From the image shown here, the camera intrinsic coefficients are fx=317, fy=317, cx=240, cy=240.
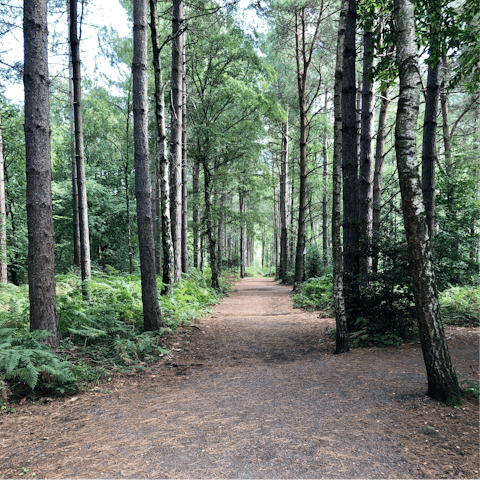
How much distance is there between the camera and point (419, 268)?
3287 mm

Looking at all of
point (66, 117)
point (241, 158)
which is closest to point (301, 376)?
point (241, 158)

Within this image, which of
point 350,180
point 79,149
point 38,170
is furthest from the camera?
point 79,149

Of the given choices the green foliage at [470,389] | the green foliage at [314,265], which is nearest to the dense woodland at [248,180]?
the green foliage at [470,389]

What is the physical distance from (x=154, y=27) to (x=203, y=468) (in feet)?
28.5

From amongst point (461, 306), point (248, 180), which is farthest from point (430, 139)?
point (248, 180)

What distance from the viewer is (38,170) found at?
4570 millimetres

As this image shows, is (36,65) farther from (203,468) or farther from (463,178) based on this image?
(463,178)

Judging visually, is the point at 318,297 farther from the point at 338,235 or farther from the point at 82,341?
the point at 82,341

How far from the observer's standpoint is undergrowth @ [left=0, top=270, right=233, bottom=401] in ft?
13.0

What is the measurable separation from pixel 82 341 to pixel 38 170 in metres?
2.96

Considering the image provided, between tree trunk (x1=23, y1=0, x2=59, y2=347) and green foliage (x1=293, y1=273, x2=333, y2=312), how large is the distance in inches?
302

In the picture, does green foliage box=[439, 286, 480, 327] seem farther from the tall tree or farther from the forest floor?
the tall tree

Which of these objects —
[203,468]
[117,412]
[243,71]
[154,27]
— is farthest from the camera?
[243,71]

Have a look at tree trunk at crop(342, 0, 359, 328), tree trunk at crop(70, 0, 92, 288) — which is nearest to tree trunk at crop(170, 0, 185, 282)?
tree trunk at crop(70, 0, 92, 288)
